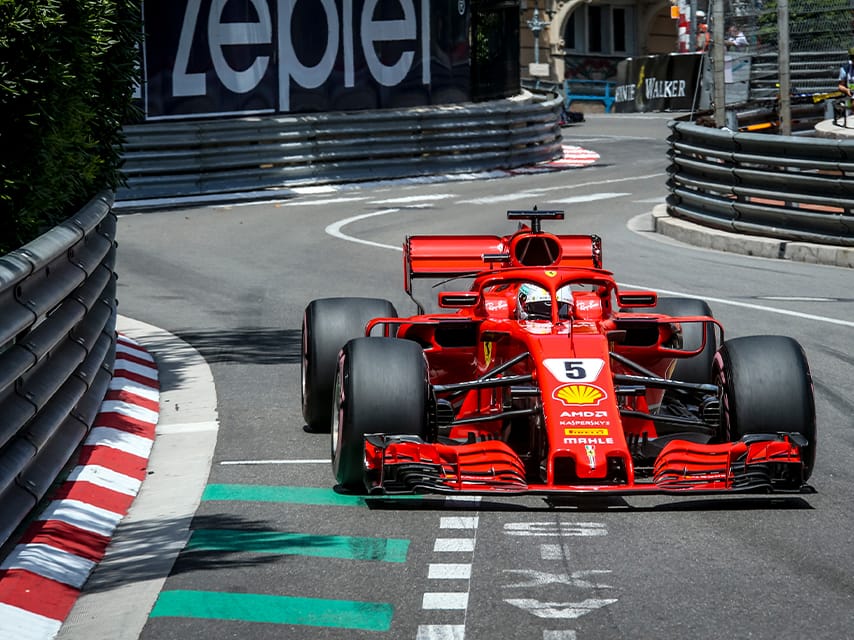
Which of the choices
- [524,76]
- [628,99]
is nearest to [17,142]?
[628,99]

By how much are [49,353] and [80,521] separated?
1.03 m

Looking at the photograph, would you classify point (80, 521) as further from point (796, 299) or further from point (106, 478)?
point (796, 299)

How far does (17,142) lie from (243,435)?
2016mm

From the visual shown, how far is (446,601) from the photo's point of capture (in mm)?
5547

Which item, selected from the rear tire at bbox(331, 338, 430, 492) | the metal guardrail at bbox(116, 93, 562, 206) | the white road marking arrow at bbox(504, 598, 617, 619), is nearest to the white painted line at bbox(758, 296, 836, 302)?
the rear tire at bbox(331, 338, 430, 492)

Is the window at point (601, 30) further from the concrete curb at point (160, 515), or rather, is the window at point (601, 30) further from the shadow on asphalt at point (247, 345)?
the concrete curb at point (160, 515)

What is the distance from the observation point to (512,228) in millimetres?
20781

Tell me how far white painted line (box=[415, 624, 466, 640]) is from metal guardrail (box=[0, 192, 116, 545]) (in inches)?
69.6

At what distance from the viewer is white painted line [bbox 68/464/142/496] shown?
7340mm

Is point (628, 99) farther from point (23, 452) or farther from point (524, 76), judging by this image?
point (23, 452)

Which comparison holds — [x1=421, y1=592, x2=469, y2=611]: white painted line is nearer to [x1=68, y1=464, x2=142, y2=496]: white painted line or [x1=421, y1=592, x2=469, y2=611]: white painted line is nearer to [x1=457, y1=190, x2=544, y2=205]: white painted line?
[x1=68, y1=464, x2=142, y2=496]: white painted line

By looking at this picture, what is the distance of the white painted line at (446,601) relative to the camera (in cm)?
548

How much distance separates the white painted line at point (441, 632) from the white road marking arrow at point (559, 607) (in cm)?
29

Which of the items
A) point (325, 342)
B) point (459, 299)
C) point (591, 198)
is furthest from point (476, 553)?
point (591, 198)
